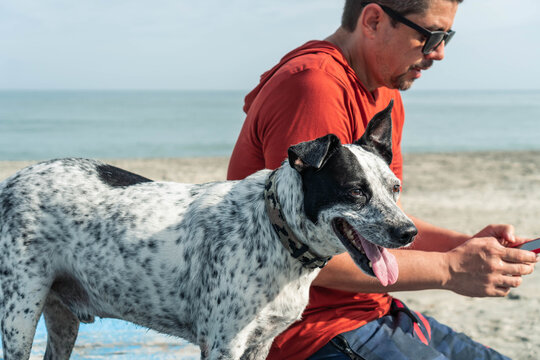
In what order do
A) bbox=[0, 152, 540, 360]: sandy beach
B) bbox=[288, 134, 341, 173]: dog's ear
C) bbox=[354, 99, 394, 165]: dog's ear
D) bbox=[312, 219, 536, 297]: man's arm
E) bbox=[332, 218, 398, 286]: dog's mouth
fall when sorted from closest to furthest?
bbox=[288, 134, 341, 173]: dog's ear < bbox=[332, 218, 398, 286]: dog's mouth < bbox=[354, 99, 394, 165]: dog's ear < bbox=[312, 219, 536, 297]: man's arm < bbox=[0, 152, 540, 360]: sandy beach

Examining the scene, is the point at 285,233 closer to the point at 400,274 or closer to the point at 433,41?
the point at 400,274

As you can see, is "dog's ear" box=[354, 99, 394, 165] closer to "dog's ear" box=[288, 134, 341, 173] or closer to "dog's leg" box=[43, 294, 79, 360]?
"dog's ear" box=[288, 134, 341, 173]

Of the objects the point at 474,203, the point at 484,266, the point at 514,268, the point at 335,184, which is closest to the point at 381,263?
the point at 335,184

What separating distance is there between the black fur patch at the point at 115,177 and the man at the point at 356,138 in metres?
0.49

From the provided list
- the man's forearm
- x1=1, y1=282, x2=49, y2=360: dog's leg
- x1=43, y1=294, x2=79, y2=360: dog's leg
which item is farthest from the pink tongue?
x1=43, y1=294, x2=79, y2=360: dog's leg

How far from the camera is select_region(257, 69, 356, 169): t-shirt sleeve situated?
2668mm

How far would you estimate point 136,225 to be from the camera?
2686 mm

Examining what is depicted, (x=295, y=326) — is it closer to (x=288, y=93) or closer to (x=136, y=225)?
(x=136, y=225)

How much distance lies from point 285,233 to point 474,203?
8.73 meters

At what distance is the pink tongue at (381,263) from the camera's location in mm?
2295

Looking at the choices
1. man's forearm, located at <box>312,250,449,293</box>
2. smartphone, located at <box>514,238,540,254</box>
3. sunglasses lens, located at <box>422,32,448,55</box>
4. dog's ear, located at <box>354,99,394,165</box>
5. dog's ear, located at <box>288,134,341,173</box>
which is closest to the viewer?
dog's ear, located at <box>288,134,341,173</box>

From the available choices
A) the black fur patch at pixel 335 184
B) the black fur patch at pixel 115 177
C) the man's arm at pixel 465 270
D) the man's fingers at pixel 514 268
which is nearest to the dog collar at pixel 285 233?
the black fur patch at pixel 335 184

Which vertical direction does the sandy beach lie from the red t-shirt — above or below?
below

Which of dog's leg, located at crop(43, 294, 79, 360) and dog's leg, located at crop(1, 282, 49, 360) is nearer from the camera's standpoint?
dog's leg, located at crop(1, 282, 49, 360)
